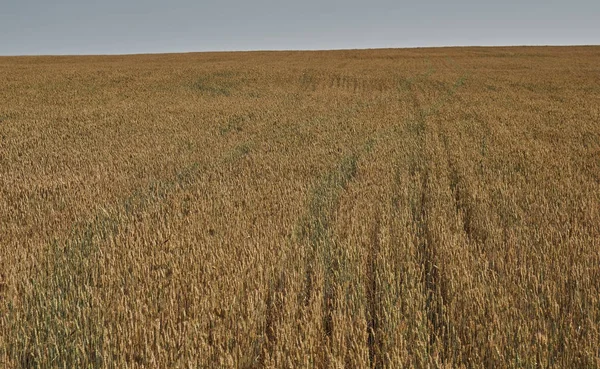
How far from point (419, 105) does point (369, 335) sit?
→ 14.7 metres

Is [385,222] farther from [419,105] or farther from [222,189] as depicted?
[419,105]

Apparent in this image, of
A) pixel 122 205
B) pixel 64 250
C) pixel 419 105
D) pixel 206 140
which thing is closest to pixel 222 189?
pixel 122 205

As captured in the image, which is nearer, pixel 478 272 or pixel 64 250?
pixel 478 272

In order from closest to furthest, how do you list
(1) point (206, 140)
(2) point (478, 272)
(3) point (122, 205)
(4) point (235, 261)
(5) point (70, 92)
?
(2) point (478, 272) → (4) point (235, 261) → (3) point (122, 205) → (1) point (206, 140) → (5) point (70, 92)

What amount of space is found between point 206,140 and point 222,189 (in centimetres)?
459

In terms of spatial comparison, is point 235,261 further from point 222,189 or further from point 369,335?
point 222,189

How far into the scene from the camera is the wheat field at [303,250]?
2.72 meters

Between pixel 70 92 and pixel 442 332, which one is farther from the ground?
pixel 70 92

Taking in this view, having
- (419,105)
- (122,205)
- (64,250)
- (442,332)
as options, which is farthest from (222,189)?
(419,105)

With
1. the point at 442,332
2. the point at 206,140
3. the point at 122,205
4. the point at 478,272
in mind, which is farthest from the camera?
the point at 206,140

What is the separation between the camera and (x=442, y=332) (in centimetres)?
289

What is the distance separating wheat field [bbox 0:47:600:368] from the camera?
8.91ft

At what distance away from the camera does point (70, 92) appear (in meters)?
22.0

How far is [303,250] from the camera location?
3930mm
